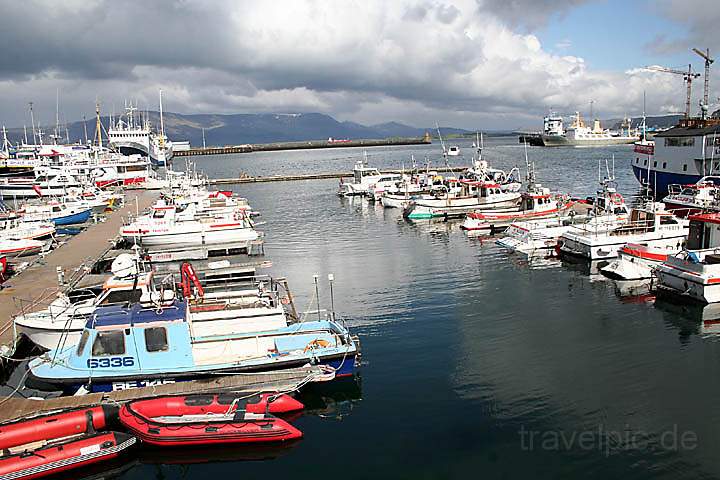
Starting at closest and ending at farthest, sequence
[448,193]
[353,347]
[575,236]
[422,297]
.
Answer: [353,347], [422,297], [575,236], [448,193]

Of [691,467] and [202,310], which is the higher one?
[202,310]

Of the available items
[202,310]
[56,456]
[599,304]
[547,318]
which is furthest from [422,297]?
[56,456]

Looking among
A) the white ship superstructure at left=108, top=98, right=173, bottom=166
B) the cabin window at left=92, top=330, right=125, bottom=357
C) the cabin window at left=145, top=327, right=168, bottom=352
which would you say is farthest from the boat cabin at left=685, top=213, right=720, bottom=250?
the white ship superstructure at left=108, top=98, right=173, bottom=166

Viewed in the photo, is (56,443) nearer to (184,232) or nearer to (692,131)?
(184,232)

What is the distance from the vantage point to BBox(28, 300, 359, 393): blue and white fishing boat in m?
15.9

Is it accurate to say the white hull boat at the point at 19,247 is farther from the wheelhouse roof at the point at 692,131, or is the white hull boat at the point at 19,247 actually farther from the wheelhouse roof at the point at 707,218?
the wheelhouse roof at the point at 692,131

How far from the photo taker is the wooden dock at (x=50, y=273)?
22138 millimetres

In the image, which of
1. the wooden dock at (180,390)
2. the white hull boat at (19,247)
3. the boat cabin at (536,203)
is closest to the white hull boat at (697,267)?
the wooden dock at (180,390)

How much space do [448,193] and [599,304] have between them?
30301 mm

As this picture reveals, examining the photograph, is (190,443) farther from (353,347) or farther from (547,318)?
(547,318)

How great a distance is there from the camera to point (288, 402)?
15.5 meters

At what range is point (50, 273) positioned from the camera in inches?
1137

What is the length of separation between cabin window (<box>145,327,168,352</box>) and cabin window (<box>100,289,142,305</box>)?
3925 millimetres
